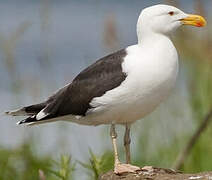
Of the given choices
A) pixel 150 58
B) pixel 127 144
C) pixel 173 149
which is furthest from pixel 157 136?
pixel 150 58

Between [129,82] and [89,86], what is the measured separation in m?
0.42

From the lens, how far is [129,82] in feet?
19.4

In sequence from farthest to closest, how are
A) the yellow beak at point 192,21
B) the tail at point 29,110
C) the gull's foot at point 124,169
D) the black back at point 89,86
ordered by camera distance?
the tail at point 29,110 < the yellow beak at point 192,21 < the black back at point 89,86 < the gull's foot at point 124,169

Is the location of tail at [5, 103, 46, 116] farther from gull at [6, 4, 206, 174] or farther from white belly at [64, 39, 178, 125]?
white belly at [64, 39, 178, 125]

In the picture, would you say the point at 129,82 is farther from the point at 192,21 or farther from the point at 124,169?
the point at 192,21

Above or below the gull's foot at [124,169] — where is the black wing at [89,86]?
above

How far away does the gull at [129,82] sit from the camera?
590 cm

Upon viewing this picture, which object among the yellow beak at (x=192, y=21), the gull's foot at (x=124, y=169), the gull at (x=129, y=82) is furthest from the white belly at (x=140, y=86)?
the gull's foot at (x=124, y=169)

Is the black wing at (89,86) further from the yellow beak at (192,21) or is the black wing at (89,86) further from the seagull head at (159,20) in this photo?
the yellow beak at (192,21)

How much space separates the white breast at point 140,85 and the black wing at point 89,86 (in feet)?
0.22

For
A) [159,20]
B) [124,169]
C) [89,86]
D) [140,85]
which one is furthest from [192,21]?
[124,169]

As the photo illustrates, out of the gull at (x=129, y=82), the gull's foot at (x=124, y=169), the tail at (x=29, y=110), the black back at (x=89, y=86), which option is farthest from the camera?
the tail at (x=29, y=110)

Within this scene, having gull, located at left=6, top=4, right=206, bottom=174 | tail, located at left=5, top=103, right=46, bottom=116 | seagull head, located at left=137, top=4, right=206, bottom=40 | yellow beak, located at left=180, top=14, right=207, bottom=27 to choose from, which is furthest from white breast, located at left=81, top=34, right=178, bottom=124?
tail, located at left=5, top=103, right=46, bottom=116

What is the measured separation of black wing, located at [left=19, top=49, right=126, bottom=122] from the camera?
20.0 feet
